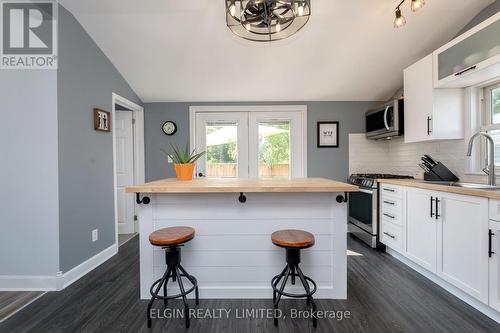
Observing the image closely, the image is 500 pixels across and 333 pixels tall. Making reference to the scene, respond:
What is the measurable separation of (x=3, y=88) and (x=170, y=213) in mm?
1908

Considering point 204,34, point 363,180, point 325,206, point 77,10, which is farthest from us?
point 363,180

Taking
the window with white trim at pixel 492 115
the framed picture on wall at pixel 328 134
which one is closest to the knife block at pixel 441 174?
the window with white trim at pixel 492 115

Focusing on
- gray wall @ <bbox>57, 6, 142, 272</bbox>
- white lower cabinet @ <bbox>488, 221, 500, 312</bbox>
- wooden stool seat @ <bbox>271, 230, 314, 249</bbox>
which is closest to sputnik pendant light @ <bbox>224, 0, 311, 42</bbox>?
wooden stool seat @ <bbox>271, 230, 314, 249</bbox>

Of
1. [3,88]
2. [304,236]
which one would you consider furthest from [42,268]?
[304,236]

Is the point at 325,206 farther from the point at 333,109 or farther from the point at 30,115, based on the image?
the point at 30,115

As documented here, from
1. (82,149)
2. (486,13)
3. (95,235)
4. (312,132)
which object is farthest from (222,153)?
(486,13)

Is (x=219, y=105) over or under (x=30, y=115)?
over

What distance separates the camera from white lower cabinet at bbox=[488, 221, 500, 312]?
158 centimetres

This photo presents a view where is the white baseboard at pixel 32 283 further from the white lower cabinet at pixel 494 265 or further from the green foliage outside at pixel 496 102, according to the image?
the green foliage outside at pixel 496 102

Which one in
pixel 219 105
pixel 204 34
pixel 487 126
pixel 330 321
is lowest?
pixel 330 321

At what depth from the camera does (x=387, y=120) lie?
122 inches

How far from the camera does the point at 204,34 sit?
100.0 inches

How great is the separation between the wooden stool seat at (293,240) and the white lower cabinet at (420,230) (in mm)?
1391

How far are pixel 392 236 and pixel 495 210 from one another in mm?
1189
